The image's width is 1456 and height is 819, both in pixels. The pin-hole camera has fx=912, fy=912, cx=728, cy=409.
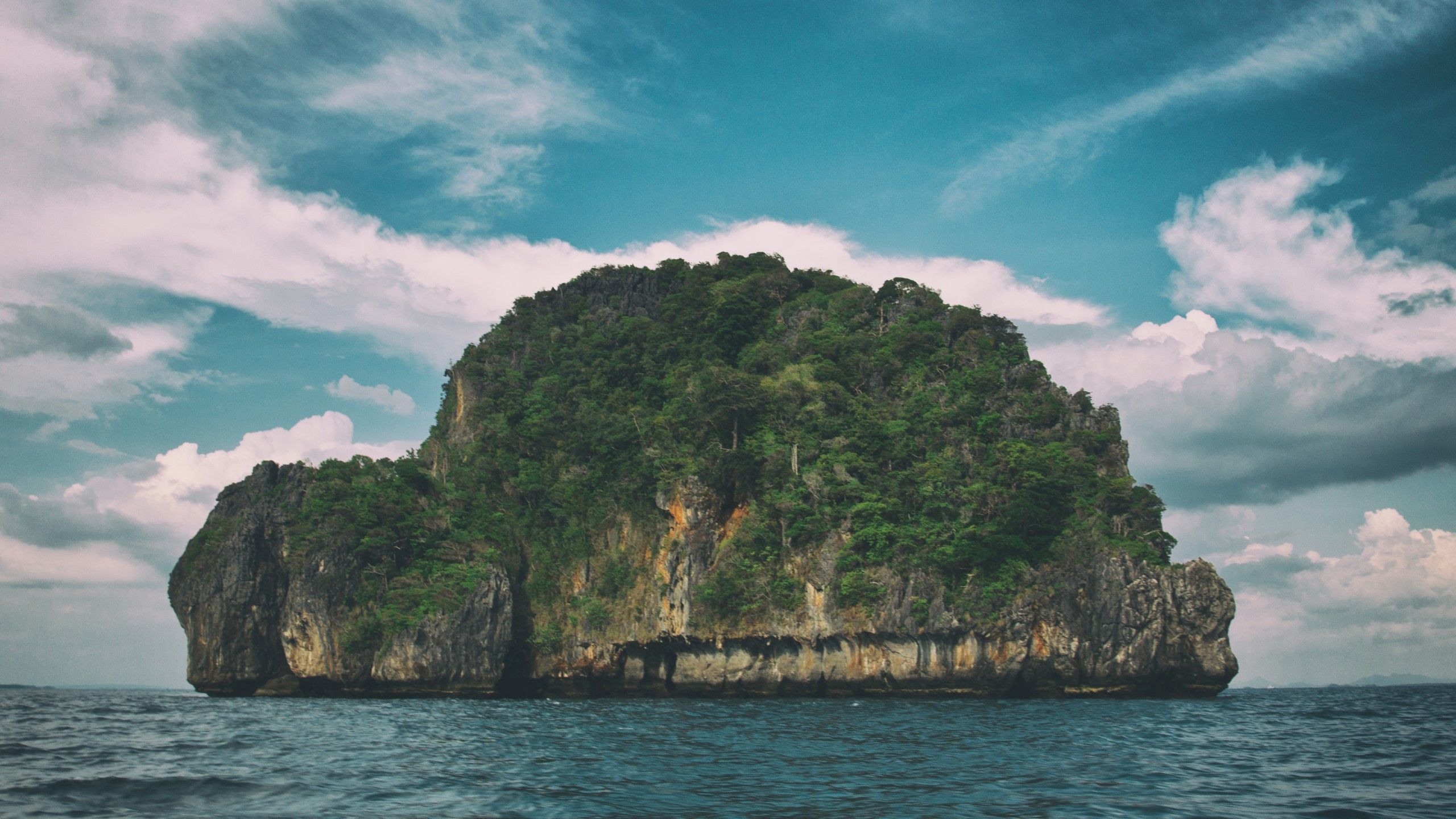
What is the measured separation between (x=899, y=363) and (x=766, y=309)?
13760 millimetres

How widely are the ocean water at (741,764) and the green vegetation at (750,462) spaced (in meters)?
12.7

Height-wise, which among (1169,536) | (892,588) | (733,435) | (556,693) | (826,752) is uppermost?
(733,435)

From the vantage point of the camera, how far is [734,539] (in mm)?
46469

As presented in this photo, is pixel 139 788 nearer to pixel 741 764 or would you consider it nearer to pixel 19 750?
pixel 19 750

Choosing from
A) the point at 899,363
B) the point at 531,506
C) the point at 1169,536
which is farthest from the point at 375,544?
the point at 1169,536

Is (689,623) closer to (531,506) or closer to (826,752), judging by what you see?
(531,506)

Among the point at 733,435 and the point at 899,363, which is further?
the point at 899,363

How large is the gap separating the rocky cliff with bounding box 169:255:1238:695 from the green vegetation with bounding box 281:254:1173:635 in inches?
6.6

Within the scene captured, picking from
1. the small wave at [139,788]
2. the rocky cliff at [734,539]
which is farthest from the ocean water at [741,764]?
A: the rocky cliff at [734,539]

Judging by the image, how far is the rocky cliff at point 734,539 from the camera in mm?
40750

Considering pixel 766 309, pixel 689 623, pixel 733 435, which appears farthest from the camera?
pixel 766 309

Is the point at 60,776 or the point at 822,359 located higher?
the point at 822,359

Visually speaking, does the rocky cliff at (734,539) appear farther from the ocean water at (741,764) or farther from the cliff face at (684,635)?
the ocean water at (741,764)

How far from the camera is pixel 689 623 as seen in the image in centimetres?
4541
